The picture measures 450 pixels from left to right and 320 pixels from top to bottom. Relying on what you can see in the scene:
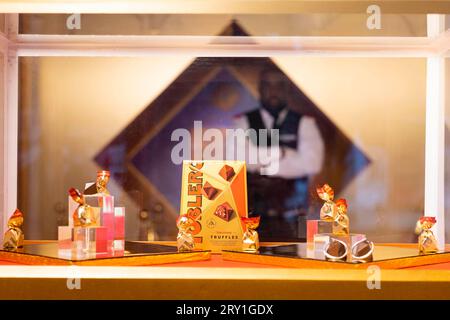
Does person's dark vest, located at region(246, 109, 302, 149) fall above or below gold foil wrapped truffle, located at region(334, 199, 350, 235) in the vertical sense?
above

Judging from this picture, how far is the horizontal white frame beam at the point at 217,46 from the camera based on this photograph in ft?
6.34

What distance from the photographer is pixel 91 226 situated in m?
1.47

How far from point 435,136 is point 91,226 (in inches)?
39.6

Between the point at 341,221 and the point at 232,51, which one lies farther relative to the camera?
the point at 232,51

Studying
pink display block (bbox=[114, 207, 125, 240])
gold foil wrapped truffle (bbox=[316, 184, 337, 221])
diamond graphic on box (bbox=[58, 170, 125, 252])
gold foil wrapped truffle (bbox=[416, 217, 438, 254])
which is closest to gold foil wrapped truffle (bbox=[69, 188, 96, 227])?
diamond graphic on box (bbox=[58, 170, 125, 252])

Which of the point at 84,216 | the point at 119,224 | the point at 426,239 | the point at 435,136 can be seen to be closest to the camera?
the point at 84,216

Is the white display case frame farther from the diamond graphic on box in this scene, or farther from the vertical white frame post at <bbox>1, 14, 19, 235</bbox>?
the diamond graphic on box

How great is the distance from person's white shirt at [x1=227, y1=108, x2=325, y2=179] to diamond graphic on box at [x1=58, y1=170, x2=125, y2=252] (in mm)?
450

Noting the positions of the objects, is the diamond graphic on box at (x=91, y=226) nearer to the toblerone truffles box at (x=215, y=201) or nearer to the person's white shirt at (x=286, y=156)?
the toblerone truffles box at (x=215, y=201)

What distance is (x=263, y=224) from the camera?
193cm

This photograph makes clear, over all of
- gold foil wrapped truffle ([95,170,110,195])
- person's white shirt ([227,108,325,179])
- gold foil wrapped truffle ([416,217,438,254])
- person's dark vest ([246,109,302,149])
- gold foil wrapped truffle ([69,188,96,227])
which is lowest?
gold foil wrapped truffle ([416,217,438,254])

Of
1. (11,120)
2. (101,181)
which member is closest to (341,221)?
(101,181)

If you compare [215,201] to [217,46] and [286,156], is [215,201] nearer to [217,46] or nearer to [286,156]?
[286,156]

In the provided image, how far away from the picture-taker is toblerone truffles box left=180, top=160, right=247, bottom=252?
1.72 metres
